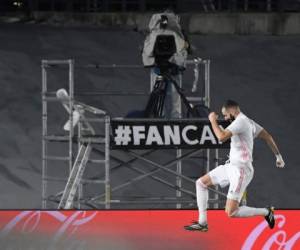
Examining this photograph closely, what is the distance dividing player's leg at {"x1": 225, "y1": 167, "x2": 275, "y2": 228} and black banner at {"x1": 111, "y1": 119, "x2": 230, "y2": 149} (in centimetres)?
213

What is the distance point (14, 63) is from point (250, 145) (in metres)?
18.7

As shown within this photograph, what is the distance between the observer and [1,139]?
27.4m

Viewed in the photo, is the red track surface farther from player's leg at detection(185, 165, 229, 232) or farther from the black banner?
the black banner

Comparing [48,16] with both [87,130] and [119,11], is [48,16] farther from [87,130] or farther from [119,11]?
[87,130]

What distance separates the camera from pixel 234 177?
51.3ft

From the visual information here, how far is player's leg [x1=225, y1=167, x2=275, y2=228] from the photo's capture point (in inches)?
612

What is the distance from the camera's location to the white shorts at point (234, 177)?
15.6 m

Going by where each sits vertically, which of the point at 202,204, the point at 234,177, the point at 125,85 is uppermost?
the point at 234,177

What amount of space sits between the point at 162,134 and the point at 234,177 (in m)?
2.40

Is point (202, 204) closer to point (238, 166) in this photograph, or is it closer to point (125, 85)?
point (238, 166)

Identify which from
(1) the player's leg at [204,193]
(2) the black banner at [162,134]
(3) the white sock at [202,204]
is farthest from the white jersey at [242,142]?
(2) the black banner at [162,134]

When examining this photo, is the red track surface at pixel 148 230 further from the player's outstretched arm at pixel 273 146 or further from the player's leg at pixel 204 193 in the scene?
the player's outstretched arm at pixel 273 146

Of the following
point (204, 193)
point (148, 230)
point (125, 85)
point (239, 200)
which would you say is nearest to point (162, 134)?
point (204, 193)

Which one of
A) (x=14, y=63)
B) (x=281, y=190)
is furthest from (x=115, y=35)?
(x=281, y=190)
